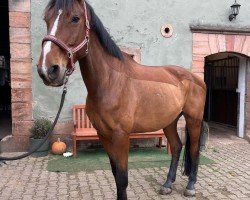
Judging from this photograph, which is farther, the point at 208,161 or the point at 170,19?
the point at 170,19

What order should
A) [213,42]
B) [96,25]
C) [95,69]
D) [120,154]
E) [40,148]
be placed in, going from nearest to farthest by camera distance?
[96,25] → [95,69] → [120,154] → [40,148] → [213,42]

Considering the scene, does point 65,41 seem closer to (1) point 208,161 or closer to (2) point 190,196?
(2) point 190,196

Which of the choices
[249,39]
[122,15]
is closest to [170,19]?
[122,15]

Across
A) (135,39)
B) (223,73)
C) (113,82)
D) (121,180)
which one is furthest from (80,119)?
(223,73)

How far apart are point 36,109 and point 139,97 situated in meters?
3.89

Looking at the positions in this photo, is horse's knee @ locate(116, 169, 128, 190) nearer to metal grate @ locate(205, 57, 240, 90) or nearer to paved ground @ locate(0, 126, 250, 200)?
paved ground @ locate(0, 126, 250, 200)

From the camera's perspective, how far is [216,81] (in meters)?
10.6

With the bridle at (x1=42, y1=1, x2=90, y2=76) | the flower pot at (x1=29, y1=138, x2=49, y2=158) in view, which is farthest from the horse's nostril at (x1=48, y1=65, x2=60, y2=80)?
the flower pot at (x1=29, y1=138, x2=49, y2=158)

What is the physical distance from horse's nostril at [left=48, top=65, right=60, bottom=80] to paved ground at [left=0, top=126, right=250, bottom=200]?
2361mm

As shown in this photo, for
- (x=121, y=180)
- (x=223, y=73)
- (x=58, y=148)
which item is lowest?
(x=58, y=148)

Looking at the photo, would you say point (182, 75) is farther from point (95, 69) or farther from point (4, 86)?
point (4, 86)

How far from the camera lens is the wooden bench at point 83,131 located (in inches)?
234

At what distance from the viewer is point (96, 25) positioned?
8.61 ft

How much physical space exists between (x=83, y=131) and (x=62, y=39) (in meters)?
4.06
